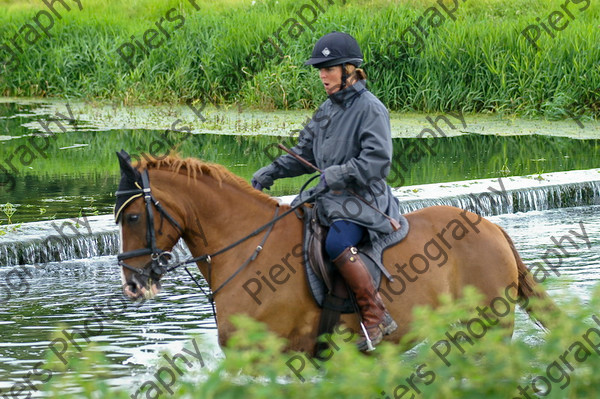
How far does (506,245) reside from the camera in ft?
18.1

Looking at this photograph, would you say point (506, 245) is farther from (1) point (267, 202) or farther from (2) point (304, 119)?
(2) point (304, 119)

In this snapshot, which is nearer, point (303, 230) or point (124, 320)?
point (303, 230)

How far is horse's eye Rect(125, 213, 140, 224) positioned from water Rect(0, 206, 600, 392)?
2.45 feet

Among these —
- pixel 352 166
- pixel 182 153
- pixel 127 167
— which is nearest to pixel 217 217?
pixel 127 167

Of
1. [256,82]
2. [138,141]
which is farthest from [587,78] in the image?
[138,141]

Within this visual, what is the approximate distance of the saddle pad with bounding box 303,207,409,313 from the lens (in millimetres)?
5027

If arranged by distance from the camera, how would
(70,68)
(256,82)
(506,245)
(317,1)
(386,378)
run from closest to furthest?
(386,378) < (506,245) < (256,82) < (70,68) < (317,1)

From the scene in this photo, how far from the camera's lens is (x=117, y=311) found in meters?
7.47

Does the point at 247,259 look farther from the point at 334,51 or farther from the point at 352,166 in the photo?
the point at 334,51

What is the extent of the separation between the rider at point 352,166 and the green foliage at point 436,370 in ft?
5.85

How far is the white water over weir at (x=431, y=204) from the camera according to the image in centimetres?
898

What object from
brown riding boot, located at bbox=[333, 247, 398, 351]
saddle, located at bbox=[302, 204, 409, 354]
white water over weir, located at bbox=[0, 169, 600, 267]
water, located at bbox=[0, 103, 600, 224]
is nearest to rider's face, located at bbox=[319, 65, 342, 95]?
saddle, located at bbox=[302, 204, 409, 354]

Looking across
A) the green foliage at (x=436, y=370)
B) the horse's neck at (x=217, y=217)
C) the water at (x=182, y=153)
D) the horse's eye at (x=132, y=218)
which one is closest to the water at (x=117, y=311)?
the horse's neck at (x=217, y=217)

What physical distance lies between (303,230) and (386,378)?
2.25m
